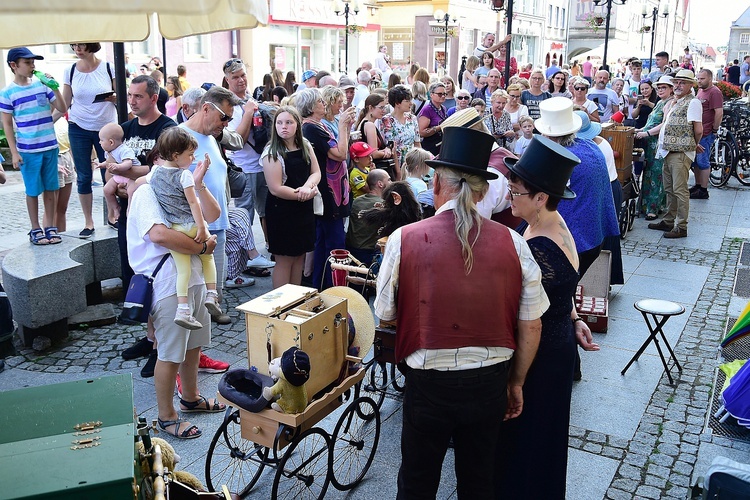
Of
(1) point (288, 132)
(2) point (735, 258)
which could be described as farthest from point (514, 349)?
(2) point (735, 258)

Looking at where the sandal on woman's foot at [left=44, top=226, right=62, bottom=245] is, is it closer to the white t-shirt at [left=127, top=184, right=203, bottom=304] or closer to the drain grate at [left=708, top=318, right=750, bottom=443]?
the white t-shirt at [left=127, top=184, right=203, bottom=304]

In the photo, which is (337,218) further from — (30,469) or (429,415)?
(30,469)

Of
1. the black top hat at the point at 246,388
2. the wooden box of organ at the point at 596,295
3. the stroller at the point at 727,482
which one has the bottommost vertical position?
the wooden box of organ at the point at 596,295

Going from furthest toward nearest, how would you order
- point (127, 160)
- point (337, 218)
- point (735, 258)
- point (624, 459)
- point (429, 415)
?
point (735, 258) < point (337, 218) < point (127, 160) < point (624, 459) < point (429, 415)

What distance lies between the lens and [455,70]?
39719 mm

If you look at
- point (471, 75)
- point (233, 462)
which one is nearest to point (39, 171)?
point (233, 462)

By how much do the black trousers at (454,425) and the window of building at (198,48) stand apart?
74.3 ft

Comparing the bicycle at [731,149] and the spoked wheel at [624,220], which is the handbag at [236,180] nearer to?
the spoked wheel at [624,220]

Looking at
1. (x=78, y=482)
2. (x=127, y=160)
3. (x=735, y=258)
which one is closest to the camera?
(x=78, y=482)

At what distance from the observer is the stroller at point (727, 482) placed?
295cm

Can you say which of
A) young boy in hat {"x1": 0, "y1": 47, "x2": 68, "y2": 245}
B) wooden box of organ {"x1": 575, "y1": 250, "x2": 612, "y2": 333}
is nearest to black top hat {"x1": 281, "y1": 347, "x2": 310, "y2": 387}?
wooden box of organ {"x1": 575, "y1": 250, "x2": 612, "y2": 333}

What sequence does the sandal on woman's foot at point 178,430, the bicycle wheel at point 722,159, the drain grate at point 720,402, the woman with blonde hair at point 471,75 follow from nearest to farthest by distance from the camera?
the sandal on woman's foot at point 178,430 < the drain grate at point 720,402 < the bicycle wheel at point 722,159 < the woman with blonde hair at point 471,75

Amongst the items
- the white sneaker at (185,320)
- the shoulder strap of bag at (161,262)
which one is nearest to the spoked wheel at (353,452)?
the white sneaker at (185,320)

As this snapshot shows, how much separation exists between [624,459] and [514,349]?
1.93m
